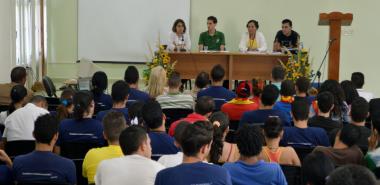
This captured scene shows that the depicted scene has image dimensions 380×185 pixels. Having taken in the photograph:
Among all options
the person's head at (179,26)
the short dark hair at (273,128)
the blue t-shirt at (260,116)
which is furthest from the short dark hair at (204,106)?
the person's head at (179,26)

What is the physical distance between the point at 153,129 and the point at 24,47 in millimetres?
7444

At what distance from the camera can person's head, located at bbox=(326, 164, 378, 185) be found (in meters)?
1.87

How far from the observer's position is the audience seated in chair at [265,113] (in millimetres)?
5191

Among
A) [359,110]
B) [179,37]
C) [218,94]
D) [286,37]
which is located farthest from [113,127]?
[286,37]

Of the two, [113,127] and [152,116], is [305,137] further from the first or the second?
[113,127]

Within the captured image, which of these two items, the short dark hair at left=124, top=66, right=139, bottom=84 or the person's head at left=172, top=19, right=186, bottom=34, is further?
the person's head at left=172, top=19, right=186, bottom=34

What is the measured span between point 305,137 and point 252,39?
22.5 ft

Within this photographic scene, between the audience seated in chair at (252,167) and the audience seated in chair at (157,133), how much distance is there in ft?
2.93

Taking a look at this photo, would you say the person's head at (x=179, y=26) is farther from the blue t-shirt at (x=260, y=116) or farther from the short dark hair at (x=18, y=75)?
the blue t-shirt at (x=260, y=116)

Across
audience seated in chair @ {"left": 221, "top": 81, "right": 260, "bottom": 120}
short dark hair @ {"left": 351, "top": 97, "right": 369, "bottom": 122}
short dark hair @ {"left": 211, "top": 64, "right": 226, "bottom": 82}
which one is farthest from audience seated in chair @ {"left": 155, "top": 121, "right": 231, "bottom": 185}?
short dark hair @ {"left": 211, "top": 64, "right": 226, "bottom": 82}

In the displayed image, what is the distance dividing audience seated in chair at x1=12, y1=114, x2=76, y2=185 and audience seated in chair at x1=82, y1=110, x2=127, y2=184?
19cm

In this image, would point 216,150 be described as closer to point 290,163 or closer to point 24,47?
point 290,163

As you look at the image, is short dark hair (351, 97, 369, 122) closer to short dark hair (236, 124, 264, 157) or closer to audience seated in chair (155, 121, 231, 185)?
short dark hair (236, 124, 264, 157)

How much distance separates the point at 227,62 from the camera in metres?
10.5
